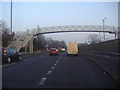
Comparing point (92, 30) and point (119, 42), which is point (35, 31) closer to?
point (92, 30)

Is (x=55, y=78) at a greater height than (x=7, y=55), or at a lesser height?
lesser

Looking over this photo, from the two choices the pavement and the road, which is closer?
the road

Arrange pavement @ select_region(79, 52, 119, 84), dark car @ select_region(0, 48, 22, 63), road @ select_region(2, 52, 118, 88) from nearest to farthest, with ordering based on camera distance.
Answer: road @ select_region(2, 52, 118, 88) → pavement @ select_region(79, 52, 119, 84) → dark car @ select_region(0, 48, 22, 63)

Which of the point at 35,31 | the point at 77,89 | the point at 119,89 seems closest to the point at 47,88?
the point at 77,89

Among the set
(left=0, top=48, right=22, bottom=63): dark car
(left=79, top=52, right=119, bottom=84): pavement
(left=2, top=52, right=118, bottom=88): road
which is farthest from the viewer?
(left=0, top=48, right=22, bottom=63): dark car

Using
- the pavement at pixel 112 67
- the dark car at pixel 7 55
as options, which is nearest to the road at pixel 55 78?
the pavement at pixel 112 67

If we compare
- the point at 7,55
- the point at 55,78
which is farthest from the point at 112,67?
the point at 7,55

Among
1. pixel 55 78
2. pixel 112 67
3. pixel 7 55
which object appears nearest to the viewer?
pixel 55 78

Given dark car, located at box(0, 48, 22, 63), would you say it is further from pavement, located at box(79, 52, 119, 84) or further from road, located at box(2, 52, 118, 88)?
pavement, located at box(79, 52, 119, 84)

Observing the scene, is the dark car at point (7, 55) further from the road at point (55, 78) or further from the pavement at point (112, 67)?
the pavement at point (112, 67)

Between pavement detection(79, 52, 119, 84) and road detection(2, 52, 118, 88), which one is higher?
pavement detection(79, 52, 119, 84)

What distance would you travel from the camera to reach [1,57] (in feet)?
63.2

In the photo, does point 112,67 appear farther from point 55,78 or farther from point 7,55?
point 7,55

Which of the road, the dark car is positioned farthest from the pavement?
the dark car
